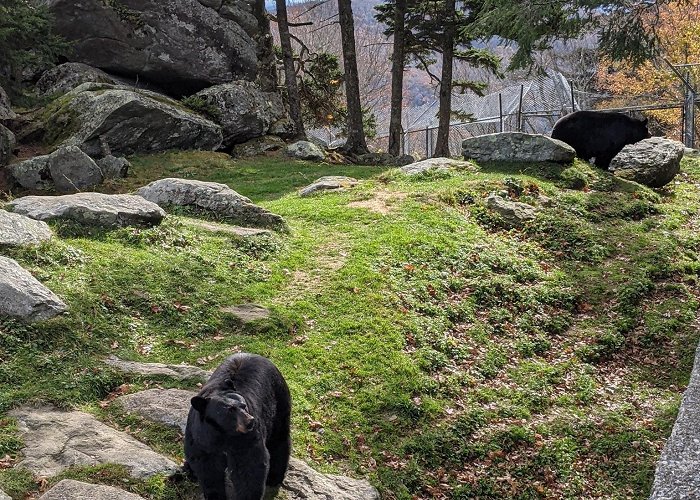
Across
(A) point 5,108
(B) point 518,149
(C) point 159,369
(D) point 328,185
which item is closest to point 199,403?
(C) point 159,369

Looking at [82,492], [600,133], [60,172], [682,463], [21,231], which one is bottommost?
[682,463]

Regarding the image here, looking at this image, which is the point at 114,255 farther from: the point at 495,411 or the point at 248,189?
the point at 248,189

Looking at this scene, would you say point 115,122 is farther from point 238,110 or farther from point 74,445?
point 74,445

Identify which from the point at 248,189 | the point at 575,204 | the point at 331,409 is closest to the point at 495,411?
the point at 331,409

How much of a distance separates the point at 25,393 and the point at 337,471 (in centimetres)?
283

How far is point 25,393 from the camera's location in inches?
231

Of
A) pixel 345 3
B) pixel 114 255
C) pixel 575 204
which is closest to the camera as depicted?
pixel 114 255

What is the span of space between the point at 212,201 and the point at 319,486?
23.4 ft

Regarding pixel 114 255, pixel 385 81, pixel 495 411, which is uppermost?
pixel 385 81

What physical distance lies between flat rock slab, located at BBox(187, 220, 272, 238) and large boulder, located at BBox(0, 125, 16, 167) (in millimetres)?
6095

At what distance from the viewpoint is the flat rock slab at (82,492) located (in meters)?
4.63

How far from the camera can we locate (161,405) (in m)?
5.92

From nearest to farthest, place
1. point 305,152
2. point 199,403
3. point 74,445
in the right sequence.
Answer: point 199,403 → point 74,445 → point 305,152

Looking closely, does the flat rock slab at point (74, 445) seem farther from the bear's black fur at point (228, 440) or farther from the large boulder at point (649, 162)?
the large boulder at point (649, 162)
